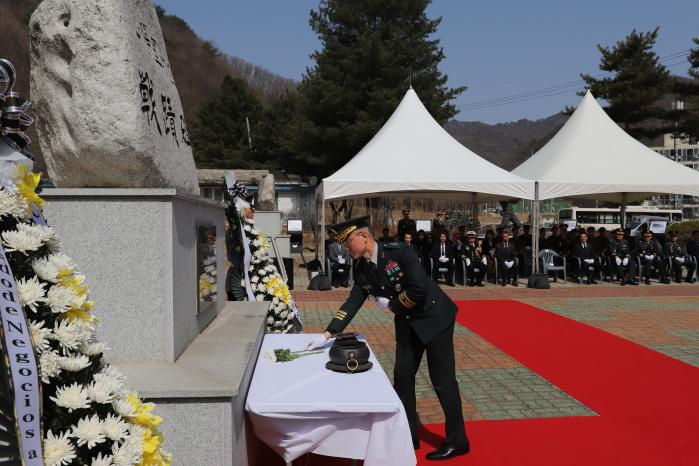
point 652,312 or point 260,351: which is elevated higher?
point 260,351

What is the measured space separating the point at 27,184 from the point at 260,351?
2799 millimetres

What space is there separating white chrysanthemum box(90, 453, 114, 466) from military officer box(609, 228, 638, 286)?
1468cm

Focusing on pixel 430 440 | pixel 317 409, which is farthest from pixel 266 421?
pixel 430 440

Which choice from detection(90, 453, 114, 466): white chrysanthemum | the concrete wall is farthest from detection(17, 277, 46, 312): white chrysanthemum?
the concrete wall

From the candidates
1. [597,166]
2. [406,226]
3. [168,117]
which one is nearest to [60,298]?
[168,117]

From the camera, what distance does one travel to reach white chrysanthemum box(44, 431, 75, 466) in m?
1.65

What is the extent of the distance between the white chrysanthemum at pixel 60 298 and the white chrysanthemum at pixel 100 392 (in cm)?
26

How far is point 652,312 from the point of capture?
1025 centimetres

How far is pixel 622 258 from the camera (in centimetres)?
1470

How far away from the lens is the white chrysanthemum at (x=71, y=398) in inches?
68.4

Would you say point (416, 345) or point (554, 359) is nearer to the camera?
point (416, 345)

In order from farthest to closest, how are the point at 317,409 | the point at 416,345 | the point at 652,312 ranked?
the point at 652,312 → the point at 416,345 → the point at 317,409

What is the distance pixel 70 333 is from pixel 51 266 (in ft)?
0.67

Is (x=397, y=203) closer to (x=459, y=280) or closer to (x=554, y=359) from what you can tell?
(x=459, y=280)
